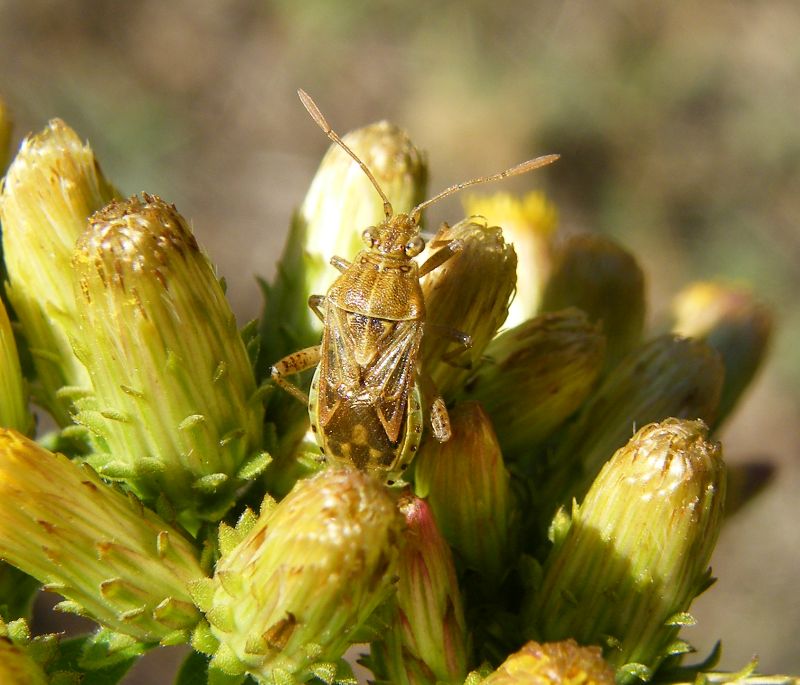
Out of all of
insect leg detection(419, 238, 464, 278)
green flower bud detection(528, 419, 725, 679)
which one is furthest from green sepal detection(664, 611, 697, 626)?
insect leg detection(419, 238, 464, 278)

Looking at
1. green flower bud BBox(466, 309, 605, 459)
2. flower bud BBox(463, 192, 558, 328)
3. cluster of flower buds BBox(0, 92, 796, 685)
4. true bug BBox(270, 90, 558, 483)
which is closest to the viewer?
cluster of flower buds BBox(0, 92, 796, 685)

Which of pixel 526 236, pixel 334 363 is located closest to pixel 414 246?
pixel 334 363

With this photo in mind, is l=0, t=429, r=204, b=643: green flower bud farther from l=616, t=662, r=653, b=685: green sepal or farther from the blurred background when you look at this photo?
the blurred background

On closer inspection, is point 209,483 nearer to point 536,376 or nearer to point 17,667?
point 17,667

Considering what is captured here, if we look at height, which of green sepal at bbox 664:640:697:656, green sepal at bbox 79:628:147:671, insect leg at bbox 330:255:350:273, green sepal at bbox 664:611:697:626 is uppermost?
insect leg at bbox 330:255:350:273

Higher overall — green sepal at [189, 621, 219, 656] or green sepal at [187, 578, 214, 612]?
green sepal at [187, 578, 214, 612]
